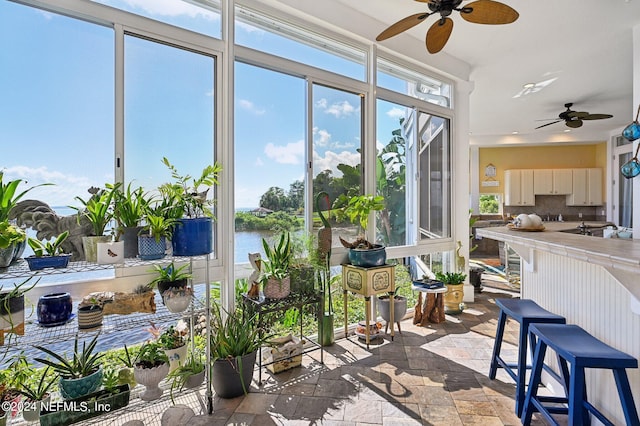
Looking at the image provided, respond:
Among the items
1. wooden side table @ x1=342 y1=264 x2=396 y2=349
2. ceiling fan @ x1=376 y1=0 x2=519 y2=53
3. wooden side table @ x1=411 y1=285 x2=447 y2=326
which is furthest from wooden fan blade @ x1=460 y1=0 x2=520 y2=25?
wooden side table @ x1=411 y1=285 x2=447 y2=326

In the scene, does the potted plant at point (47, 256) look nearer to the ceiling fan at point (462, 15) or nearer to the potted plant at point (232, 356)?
the potted plant at point (232, 356)

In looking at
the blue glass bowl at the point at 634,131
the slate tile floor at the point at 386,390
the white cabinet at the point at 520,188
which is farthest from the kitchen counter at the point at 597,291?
the white cabinet at the point at 520,188

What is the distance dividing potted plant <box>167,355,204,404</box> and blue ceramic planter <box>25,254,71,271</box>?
95 cm

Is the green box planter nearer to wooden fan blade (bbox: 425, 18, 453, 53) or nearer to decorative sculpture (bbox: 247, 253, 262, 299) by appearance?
decorative sculpture (bbox: 247, 253, 262, 299)

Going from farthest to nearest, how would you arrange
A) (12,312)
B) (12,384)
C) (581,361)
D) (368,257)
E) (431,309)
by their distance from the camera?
(431,309), (368,257), (12,384), (12,312), (581,361)

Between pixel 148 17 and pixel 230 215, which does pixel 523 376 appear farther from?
pixel 148 17

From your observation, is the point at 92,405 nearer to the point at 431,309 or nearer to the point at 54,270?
the point at 54,270

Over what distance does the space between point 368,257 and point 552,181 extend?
8.20 meters

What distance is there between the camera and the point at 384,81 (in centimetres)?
380

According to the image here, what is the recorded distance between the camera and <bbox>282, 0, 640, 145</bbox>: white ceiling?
3.21 meters

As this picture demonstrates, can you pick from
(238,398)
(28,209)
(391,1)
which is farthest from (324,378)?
(391,1)

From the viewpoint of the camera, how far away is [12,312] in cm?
163

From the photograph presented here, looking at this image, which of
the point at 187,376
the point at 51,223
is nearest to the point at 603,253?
the point at 187,376

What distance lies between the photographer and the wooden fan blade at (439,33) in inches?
98.1
